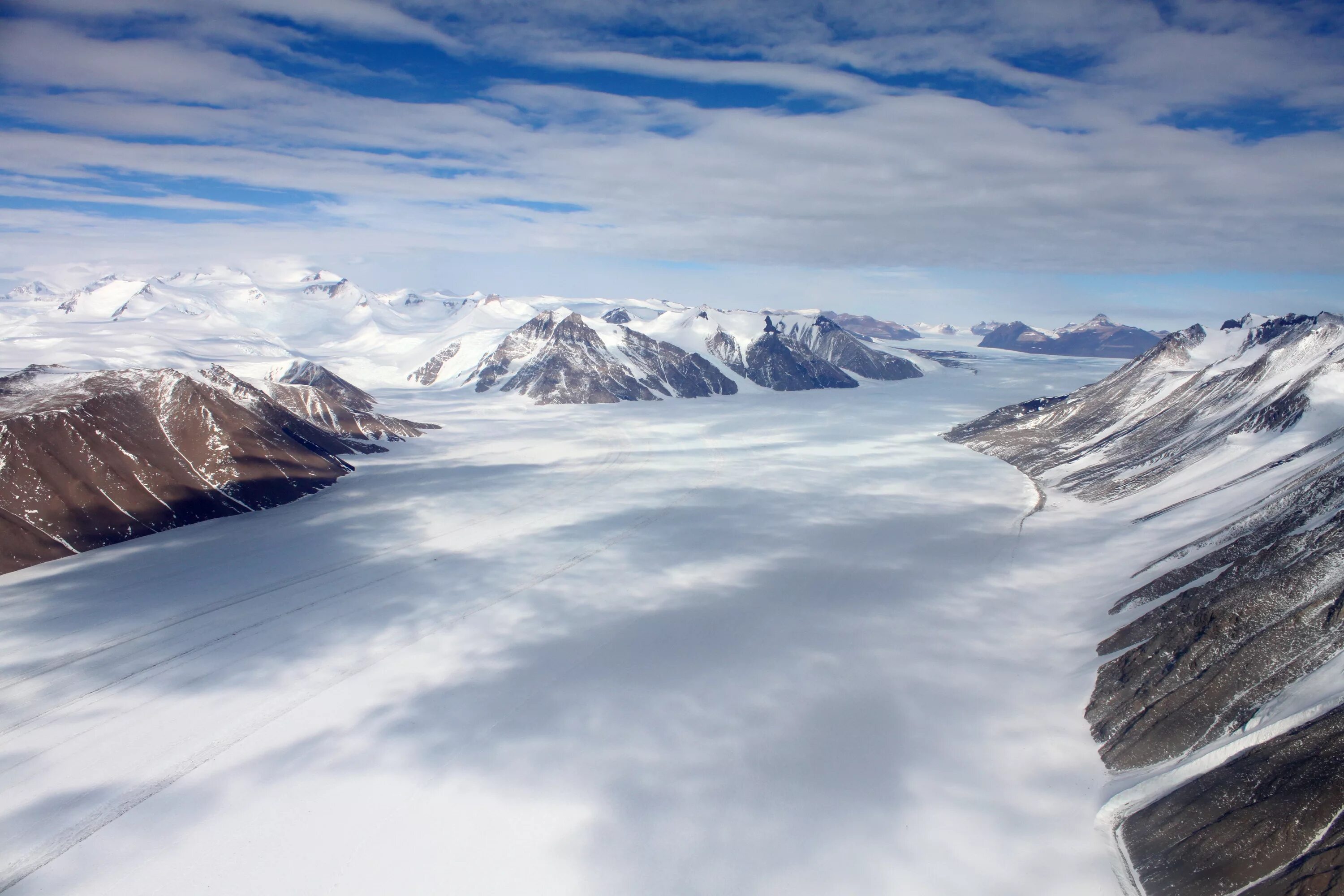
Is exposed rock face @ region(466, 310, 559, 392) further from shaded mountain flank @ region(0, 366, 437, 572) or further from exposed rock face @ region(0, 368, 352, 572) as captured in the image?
exposed rock face @ region(0, 368, 352, 572)

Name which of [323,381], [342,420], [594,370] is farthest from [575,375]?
[342,420]

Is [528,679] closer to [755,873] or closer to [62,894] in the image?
[755,873]

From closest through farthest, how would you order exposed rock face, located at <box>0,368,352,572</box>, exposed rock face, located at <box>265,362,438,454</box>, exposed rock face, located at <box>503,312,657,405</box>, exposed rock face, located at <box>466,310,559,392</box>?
1. exposed rock face, located at <box>0,368,352,572</box>
2. exposed rock face, located at <box>265,362,438,454</box>
3. exposed rock face, located at <box>503,312,657,405</box>
4. exposed rock face, located at <box>466,310,559,392</box>

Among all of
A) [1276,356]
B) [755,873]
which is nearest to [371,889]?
[755,873]

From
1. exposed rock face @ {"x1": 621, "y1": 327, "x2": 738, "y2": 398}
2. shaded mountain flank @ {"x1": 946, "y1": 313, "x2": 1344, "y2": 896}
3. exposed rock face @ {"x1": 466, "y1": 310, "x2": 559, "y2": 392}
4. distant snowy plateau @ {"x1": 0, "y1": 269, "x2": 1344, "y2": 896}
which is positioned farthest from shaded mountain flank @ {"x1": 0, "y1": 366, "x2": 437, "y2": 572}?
exposed rock face @ {"x1": 621, "y1": 327, "x2": 738, "y2": 398}

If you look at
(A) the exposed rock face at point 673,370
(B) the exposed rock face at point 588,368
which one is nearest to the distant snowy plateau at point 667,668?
(B) the exposed rock face at point 588,368

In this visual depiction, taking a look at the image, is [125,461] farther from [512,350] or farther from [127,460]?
[512,350]
